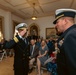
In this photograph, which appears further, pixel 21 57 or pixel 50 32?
pixel 50 32

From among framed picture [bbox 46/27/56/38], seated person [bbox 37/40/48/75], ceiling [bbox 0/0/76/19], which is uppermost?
ceiling [bbox 0/0/76/19]

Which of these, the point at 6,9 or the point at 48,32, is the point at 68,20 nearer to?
the point at 6,9

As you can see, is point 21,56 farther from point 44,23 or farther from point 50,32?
point 44,23

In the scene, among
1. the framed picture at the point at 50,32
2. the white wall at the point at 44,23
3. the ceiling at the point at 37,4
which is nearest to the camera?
the ceiling at the point at 37,4

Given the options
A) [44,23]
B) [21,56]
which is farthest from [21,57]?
[44,23]

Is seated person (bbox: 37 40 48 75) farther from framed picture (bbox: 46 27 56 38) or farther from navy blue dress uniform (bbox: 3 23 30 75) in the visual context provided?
framed picture (bbox: 46 27 56 38)

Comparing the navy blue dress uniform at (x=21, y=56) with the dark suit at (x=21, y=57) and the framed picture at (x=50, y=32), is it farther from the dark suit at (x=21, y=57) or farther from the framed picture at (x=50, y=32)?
the framed picture at (x=50, y=32)

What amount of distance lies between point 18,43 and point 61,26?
1247 mm

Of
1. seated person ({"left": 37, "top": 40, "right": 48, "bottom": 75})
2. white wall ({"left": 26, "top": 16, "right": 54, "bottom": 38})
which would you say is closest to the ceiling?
white wall ({"left": 26, "top": 16, "right": 54, "bottom": 38})

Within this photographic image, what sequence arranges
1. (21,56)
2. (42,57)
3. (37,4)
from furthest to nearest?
(37,4), (42,57), (21,56)

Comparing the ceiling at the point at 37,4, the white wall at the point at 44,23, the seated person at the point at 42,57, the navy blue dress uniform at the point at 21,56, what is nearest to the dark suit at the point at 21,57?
the navy blue dress uniform at the point at 21,56

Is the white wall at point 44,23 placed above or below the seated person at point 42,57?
above

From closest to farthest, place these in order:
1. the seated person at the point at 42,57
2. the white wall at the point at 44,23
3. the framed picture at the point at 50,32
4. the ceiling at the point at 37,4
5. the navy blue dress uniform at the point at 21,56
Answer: the navy blue dress uniform at the point at 21,56
the seated person at the point at 42,57
the ceiling at the point at 37,4
the framed picture at the point at 50,32
the white wall at the point at 44,23

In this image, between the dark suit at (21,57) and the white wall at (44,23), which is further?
the white wall at (44,23)
